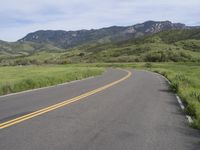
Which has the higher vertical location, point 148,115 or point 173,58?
point 148,115

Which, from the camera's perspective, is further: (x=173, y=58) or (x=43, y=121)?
(x=173, y=58)

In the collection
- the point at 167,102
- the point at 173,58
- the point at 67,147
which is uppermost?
the point at 67,147

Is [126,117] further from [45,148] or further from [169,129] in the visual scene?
[45,148]

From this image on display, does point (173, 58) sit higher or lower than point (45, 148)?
lower

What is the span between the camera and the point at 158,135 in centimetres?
1011

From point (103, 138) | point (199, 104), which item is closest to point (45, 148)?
point (103, 138)

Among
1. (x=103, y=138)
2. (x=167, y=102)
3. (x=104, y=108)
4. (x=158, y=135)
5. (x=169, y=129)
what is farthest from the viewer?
(x=167, y=102)

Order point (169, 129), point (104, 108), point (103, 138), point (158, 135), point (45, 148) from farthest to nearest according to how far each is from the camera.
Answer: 1. point (104, 108)
2. point (169, 129)
3. point (158, 135)
4. point (103, 138)
5. point (45, 148)

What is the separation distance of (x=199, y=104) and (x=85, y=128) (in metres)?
6.07

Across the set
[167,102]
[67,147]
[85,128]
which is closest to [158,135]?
[85,128]

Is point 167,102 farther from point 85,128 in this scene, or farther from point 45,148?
point 45,148

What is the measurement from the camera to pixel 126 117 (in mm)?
12906

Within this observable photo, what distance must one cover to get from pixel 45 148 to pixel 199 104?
27.6ft

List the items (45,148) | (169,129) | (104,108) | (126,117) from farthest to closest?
(104,108), (126,117), (169,129), (45,148)
